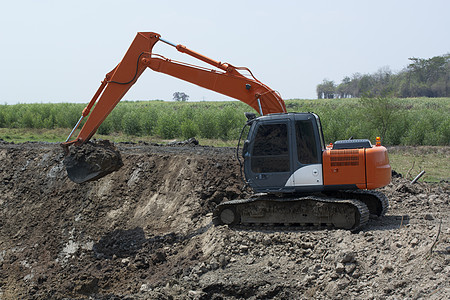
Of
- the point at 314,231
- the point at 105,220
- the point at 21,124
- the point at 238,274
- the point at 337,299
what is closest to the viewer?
the point at 337,299

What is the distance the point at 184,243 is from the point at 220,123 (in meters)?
18.7

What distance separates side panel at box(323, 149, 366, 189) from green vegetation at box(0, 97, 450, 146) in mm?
15911

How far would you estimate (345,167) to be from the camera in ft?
33.2

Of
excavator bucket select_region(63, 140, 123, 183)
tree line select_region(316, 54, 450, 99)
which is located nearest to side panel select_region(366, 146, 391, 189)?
excavator bucket select_region(63, 140, 123, 183)

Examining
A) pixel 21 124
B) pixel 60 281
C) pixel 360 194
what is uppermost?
pixel 21 124

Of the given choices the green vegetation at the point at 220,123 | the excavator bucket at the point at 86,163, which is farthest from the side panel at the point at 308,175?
the green vegetation at the point at 220,123

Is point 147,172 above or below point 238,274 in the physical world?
above

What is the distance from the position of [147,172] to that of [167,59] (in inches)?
159

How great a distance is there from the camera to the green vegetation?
1018 inches

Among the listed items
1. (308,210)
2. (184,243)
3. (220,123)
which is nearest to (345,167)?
(308,210)

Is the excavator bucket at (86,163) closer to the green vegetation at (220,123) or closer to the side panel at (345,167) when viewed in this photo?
the side panel at (345,167)

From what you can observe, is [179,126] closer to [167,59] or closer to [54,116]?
[54,116]

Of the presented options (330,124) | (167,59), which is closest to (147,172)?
(167,59)

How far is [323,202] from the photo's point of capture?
10.0 metres
